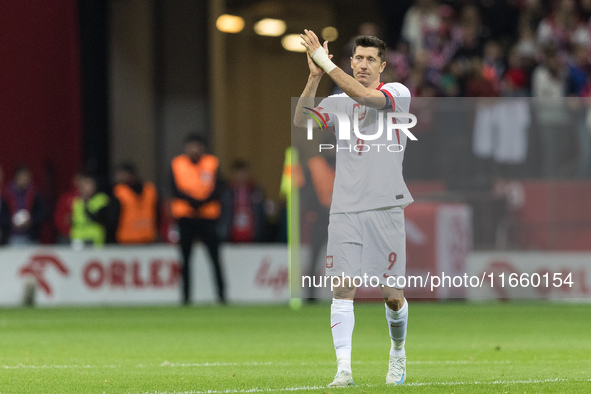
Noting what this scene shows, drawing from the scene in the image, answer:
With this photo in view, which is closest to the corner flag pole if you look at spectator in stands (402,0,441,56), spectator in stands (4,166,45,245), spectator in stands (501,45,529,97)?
spectator in stands (501,45,529,97)

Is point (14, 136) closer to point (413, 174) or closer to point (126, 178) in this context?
point (126, 178)

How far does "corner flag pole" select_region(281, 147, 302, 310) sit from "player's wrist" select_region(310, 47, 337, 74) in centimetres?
938

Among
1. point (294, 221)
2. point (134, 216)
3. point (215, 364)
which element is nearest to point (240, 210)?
point (134, 216)

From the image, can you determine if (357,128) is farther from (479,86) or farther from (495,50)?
(495,50)

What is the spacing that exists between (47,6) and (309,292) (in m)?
8.98

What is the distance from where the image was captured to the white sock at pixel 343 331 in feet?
24.0

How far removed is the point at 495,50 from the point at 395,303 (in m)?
11.9

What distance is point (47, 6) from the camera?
22969mm

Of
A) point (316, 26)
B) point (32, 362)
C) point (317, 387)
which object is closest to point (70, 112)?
point (316, 26)

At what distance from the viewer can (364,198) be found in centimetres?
747

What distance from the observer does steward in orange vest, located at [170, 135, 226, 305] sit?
16.5 meters

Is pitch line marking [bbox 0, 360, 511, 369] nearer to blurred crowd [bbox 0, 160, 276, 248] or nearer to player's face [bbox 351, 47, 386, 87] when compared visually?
player's face [bbox 351, 47, 386, 87]

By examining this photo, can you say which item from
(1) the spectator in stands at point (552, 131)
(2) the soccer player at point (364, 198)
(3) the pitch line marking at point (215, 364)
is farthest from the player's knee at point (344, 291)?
(1) the spectator in stands at point (552, 131)

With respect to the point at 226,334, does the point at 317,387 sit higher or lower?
higher
